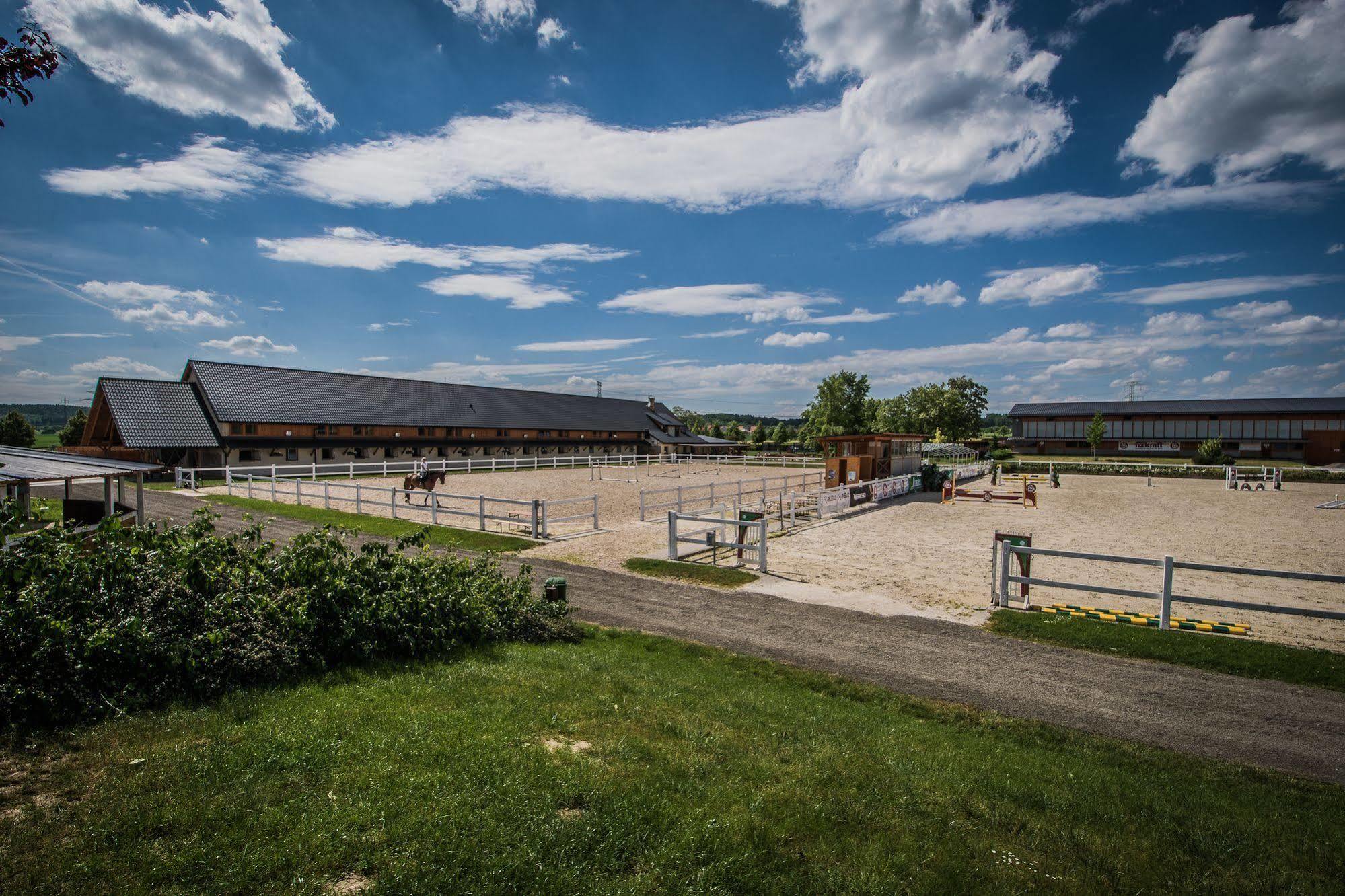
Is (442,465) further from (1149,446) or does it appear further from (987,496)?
(1149,446)

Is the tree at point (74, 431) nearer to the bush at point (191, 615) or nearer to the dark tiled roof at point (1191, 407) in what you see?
the bush at point (191, 615)

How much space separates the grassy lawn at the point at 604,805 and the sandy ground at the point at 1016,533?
5620mm

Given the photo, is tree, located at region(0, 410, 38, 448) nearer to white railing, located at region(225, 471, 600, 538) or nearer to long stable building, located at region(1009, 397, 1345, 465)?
white railing, located at region(225, 471, 600, 538)

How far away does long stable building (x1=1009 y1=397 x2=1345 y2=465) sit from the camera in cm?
6944

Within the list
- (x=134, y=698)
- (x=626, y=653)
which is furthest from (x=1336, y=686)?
(x=134, y=698)

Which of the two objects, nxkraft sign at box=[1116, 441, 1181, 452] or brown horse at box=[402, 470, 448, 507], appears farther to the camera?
nxkraft sign at box=[1116, 441, 1181, 452]

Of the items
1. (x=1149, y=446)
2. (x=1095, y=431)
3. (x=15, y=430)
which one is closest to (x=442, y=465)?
(x=15, y=430)

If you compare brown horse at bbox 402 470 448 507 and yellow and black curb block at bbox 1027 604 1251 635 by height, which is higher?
brown horse at bbox 402 470 448 507

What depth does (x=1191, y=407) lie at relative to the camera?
7794 centimetres

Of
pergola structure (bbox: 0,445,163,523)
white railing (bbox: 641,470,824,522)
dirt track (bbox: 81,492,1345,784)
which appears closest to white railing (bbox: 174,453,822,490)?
white railing (bbox: 641,470,824,522)

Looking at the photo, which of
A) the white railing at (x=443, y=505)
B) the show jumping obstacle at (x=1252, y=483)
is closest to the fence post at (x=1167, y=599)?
the white railing at (x=443, y=505)

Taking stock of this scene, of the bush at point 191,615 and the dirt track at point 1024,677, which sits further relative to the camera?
the dirt track at point 1024,677

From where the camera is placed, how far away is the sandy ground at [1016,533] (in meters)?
11.7

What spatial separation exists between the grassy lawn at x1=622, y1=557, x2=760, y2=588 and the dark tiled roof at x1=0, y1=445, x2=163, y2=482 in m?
10.1
